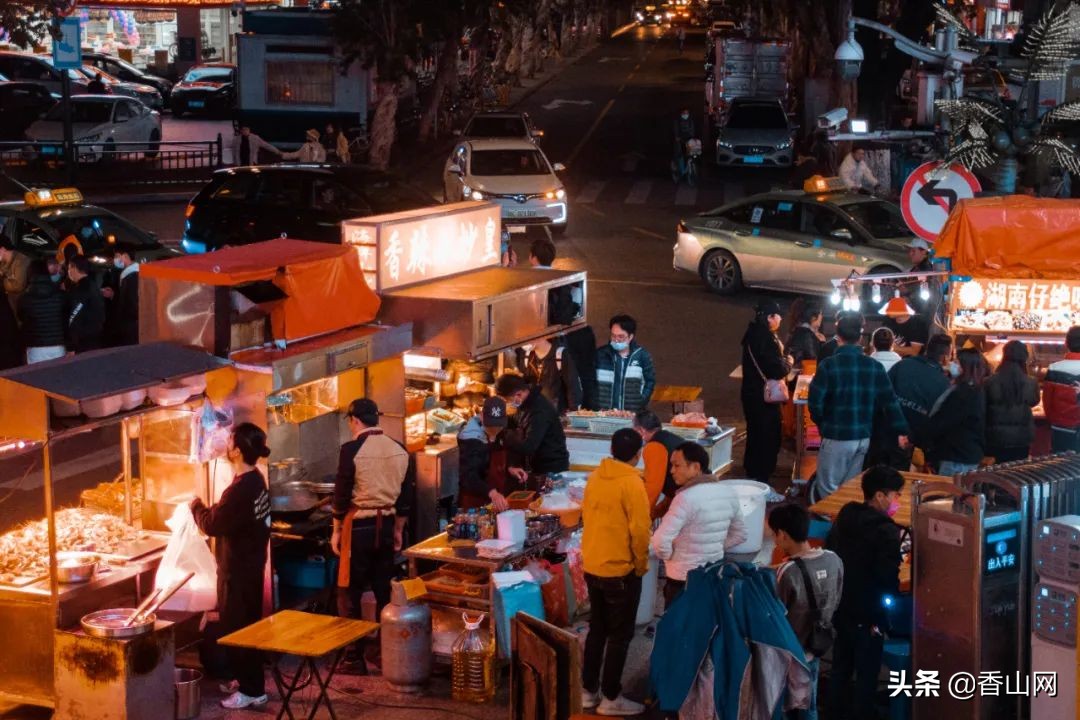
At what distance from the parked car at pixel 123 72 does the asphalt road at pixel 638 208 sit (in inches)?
174

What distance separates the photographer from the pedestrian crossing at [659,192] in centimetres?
3161

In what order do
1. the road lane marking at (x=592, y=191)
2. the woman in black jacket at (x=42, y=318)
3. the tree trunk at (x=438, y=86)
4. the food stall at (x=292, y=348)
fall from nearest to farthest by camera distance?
the food stall at (x=292, y=348) < the woman in black jacket at (x=42, y=318) < the road lane marking at (x=592, y=191) < the tree trunk at (x=438, y=86)

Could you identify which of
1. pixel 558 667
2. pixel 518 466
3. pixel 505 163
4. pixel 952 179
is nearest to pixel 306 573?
pixel 518 466

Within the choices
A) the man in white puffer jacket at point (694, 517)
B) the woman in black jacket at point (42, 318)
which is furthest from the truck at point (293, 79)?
the man in white puffer jacket at point (694, 517)

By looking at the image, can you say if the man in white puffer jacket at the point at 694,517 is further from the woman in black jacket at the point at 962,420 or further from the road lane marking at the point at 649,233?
the road lane marking at the point at 649,233

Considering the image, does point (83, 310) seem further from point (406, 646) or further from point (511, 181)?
point (511, 181)

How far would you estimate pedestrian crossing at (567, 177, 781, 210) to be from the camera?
31609mm

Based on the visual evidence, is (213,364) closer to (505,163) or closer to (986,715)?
(986,715)

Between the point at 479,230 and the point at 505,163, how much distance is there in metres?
15.1

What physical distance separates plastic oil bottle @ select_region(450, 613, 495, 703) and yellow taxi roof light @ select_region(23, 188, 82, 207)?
12.1 meters

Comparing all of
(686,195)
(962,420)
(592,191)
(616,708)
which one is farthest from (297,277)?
(592,191)

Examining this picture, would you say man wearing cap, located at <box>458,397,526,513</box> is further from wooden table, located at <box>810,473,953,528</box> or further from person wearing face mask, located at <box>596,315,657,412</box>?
wooden table, located at <box>810,473,953,528</box>

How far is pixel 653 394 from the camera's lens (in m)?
13.4

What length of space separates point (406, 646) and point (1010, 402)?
17.4 ft
